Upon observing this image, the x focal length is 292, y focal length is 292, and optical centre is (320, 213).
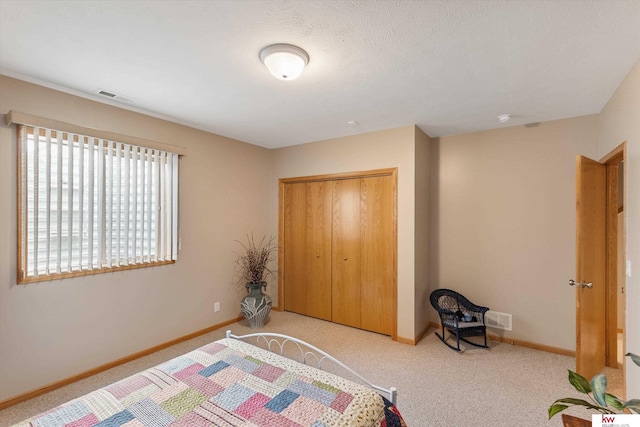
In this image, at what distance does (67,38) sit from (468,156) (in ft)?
12.6

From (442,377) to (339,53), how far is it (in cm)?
281

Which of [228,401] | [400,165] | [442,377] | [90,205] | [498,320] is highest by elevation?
[400,165]

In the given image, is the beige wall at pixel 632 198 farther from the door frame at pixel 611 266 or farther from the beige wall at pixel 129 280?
the beige wall at pixel 129 280

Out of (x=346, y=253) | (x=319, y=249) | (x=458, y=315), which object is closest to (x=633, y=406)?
(x=458, y=315)

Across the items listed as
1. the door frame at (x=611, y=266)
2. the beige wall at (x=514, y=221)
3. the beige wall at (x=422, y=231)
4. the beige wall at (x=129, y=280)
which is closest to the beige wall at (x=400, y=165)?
the beige wall at (x=422, y=231)

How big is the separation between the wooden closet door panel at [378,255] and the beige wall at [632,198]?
6.31 ft

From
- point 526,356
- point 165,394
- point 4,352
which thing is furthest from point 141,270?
point 526,356

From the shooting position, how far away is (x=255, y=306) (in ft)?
12.2

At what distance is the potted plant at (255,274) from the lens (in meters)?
3.75

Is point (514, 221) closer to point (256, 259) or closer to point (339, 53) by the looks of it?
point (339, 53)

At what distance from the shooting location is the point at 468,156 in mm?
3596

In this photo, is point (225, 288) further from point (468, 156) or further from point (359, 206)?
point (468, 156)

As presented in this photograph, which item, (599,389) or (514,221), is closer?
(599,389)

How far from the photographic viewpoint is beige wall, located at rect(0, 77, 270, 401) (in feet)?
7.31
